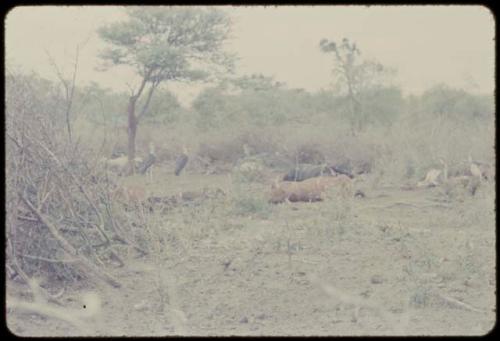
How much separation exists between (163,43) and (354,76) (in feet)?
12.6

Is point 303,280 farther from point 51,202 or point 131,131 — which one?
point 131,131

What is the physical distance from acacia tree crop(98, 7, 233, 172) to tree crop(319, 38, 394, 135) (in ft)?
6.53

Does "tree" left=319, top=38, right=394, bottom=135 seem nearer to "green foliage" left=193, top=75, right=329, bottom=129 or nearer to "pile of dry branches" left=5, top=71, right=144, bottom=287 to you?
"green foliage" left=193, top=75, right=329, bottom=129

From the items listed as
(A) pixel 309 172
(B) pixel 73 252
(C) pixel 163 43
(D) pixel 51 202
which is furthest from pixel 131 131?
(B) pixel 73 252

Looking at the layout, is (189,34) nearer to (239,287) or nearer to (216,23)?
(216,23)

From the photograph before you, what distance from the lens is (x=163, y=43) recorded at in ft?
39.4

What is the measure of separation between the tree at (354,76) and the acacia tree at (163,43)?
1990 mm

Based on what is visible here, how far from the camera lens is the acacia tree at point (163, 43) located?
11.8 meters

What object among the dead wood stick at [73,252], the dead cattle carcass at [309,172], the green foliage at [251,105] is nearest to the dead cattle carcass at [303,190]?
the dead cattle carcass at [309,172]

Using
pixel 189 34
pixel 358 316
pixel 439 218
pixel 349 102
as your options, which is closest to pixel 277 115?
pixel 349 102

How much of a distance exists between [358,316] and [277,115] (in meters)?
10.5

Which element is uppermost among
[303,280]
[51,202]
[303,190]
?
[51,202]

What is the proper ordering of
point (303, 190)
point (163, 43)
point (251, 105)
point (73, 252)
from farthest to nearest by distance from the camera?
point (251, 105)
point (163, 43)
point (303, 190)
point (73, 252)

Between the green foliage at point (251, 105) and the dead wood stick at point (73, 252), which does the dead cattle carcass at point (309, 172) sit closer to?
the dead wood stick at point (73, 252)
